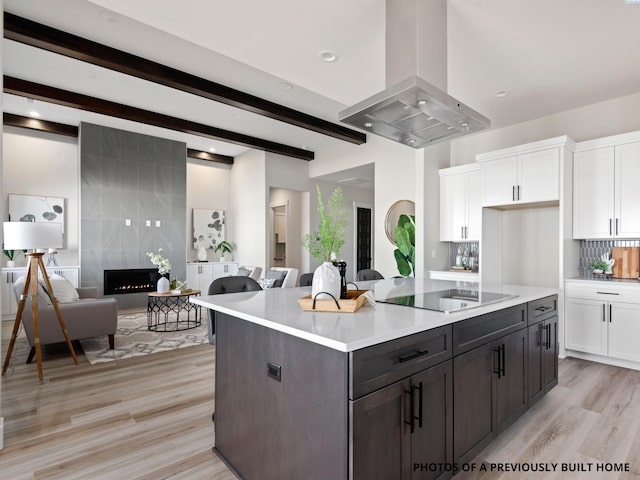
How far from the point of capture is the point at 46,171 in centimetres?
637

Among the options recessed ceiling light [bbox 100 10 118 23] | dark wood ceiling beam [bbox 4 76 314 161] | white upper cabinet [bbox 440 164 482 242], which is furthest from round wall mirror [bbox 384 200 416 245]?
recessed ceiling light [bbox 100 10 118 23]

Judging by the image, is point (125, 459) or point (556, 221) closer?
point (125, 459)

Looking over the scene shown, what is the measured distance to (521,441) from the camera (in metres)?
2.19

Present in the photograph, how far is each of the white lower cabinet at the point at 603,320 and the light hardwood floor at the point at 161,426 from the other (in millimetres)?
237

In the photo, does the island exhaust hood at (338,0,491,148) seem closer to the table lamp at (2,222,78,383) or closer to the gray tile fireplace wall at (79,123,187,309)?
the table lamp at (2,222,78,383)

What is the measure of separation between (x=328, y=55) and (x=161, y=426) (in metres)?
3.18

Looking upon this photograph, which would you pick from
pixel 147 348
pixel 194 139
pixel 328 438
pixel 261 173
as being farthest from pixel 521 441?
pixel 194 139

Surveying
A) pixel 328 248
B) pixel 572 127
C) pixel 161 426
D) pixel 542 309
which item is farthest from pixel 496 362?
pixel 572 127

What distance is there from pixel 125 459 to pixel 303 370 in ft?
4.50

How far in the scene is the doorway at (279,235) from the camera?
986 centimetres

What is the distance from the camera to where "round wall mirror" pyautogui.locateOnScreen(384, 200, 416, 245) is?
5.89 m

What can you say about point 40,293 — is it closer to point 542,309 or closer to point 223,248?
point 542,309

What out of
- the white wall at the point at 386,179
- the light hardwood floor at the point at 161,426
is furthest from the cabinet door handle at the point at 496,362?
the white wall at the point at 386,179

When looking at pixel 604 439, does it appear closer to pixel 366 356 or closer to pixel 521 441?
pixel 521 441
